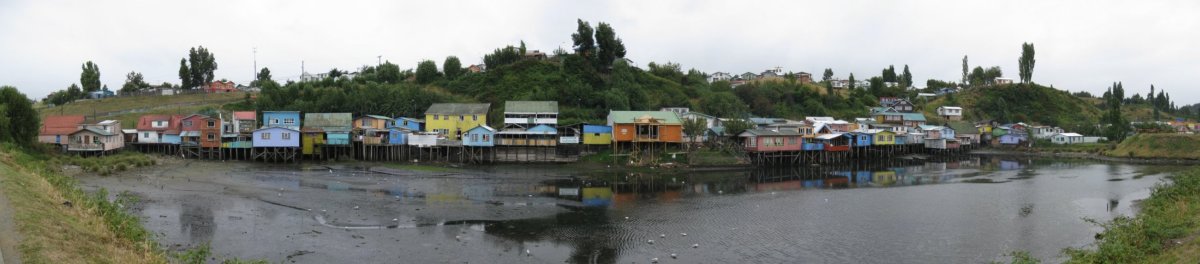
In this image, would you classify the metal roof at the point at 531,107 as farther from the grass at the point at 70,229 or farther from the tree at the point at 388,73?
the grass at the point at 70,229

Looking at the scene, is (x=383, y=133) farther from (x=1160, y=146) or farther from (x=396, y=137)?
(x=1160, y=146)

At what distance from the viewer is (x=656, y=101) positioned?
7812 cm

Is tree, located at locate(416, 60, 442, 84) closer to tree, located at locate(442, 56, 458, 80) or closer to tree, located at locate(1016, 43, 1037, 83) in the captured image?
tree, located at locate(442, 56, 458, 80)

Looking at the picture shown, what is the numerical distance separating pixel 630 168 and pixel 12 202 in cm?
3727

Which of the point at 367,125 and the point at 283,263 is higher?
the point at 367,125

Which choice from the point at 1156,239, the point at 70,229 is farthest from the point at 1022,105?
the point at 70,229

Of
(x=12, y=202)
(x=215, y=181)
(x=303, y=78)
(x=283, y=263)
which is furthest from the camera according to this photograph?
(x=303, y=78)

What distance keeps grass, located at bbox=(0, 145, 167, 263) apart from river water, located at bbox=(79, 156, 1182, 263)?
2.80m

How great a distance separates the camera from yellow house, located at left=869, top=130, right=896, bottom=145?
65.5m

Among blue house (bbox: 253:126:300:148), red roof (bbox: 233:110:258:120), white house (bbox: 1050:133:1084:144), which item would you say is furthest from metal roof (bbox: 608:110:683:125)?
white house (bbox: 1050:133:1084:144)

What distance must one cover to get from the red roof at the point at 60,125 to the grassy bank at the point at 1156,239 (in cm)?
5858

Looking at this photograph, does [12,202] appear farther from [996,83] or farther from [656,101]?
[996,83]

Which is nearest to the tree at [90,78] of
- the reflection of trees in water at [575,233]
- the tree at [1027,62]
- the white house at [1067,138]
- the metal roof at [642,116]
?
the metal roof at [642,116]

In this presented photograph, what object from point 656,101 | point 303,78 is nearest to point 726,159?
point 656,101
